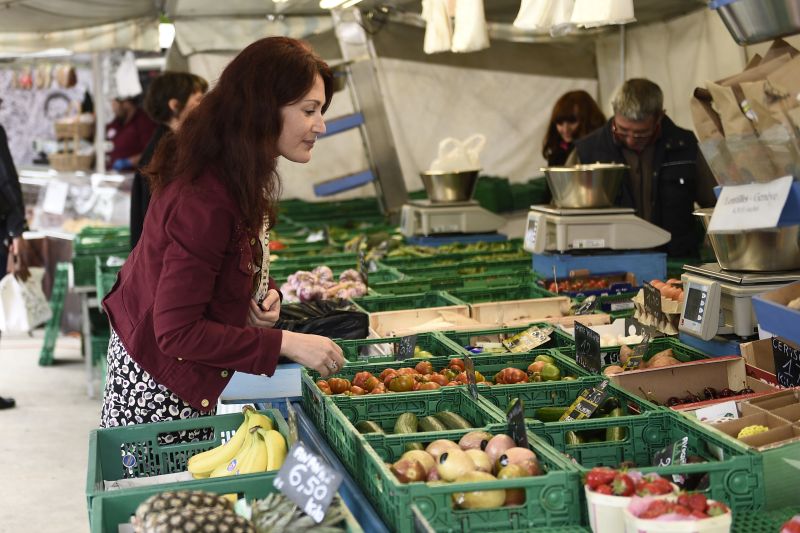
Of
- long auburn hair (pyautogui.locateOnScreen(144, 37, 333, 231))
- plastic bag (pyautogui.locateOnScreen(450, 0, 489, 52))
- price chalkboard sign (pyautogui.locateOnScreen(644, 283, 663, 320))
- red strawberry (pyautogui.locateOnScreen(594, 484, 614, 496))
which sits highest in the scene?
plastic bag (pyautogui.locateOnScreen(450, 0, 489, 52))

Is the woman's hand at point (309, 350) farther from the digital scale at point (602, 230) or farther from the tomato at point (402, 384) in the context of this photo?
the digital scale at point (602, 230)

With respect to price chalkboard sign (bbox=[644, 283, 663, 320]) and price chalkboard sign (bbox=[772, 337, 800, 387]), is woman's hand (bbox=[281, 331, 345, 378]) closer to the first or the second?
price chalkboard sign (bbox=[772, 337, 800, 387])

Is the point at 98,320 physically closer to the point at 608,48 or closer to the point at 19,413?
the point at 19,413

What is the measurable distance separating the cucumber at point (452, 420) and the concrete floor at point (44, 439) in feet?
10.7

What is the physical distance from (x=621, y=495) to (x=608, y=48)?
753 cm

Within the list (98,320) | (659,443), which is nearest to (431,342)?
(659,443)

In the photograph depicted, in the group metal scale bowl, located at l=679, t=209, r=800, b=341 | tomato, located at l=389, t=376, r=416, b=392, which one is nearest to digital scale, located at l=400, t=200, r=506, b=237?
metal scale bowl, located at l=679, t=209, r=800, b=341

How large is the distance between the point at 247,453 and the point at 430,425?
506 mm

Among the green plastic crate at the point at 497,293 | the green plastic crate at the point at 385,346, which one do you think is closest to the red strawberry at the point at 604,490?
the green plastic crate at the point at 385,346

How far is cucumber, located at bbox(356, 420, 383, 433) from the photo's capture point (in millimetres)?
2812

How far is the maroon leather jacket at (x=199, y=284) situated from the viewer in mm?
2570

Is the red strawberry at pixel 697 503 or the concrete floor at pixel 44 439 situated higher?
the red strawberry at pixel 697 503

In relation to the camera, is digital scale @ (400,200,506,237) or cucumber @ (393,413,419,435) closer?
cucumber @ (393,413,419,435)

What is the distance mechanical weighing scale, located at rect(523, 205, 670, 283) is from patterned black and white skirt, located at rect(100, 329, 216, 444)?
2706mm
